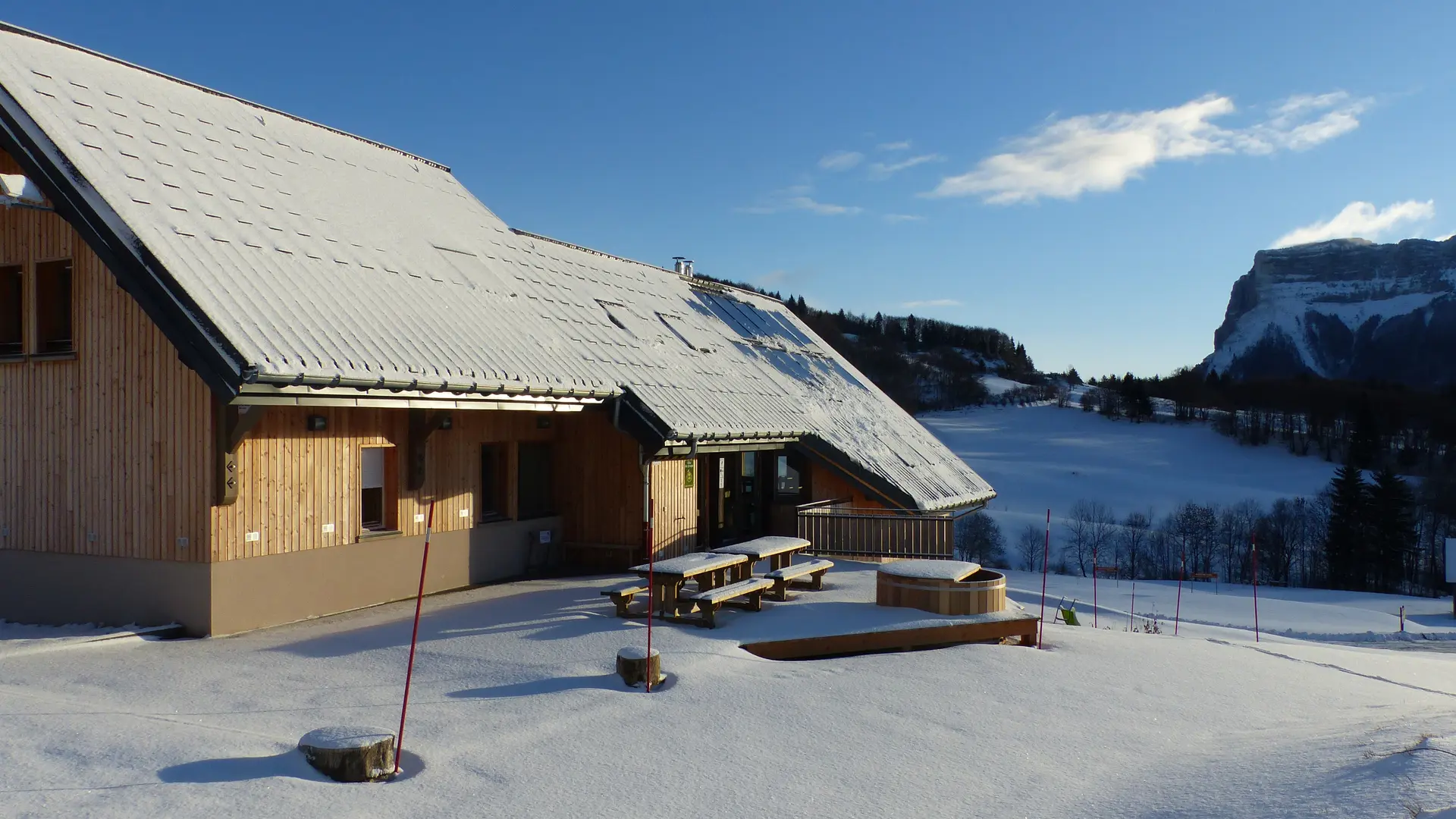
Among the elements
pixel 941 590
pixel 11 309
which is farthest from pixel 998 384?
pixel 11 309

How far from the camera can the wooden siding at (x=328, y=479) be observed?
10445mm

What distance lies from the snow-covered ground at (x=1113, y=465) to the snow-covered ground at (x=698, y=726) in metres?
56.9

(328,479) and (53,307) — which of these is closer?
(53,307)

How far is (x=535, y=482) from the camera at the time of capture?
1542cm

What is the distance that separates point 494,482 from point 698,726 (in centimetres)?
820

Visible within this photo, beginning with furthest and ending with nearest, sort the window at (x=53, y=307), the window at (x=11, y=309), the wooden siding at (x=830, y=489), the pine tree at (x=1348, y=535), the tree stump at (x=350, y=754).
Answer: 1. the pine tree at (x=1348, y=535)
2. the wooden siding at (x=830, y=489)
3. the window at (x=11, y=309)
4. the window at (x=53, y=307)
5. the tree stump at (x=350, y=754)

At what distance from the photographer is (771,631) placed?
430 inches

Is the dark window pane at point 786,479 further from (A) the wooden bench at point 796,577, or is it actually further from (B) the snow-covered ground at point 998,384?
(B) the snow-covered ground at point 998,384

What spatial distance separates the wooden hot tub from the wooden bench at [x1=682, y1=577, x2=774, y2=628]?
151cm

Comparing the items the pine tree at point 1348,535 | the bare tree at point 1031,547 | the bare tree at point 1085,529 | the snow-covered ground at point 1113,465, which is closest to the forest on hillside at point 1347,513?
the pine tree at point 1348,535

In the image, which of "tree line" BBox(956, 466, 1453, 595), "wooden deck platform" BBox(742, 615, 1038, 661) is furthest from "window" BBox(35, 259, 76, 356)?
"tree line" BBox(956, 466, 1453, 595)

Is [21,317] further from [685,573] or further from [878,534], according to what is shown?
[878,534]

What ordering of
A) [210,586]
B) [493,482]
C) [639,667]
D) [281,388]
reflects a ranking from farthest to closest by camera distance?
1. [493,482]
2. [210,586]
3. [281,388]
4. [639,667]

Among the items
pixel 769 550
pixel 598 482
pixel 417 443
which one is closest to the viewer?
pixel 417 443
